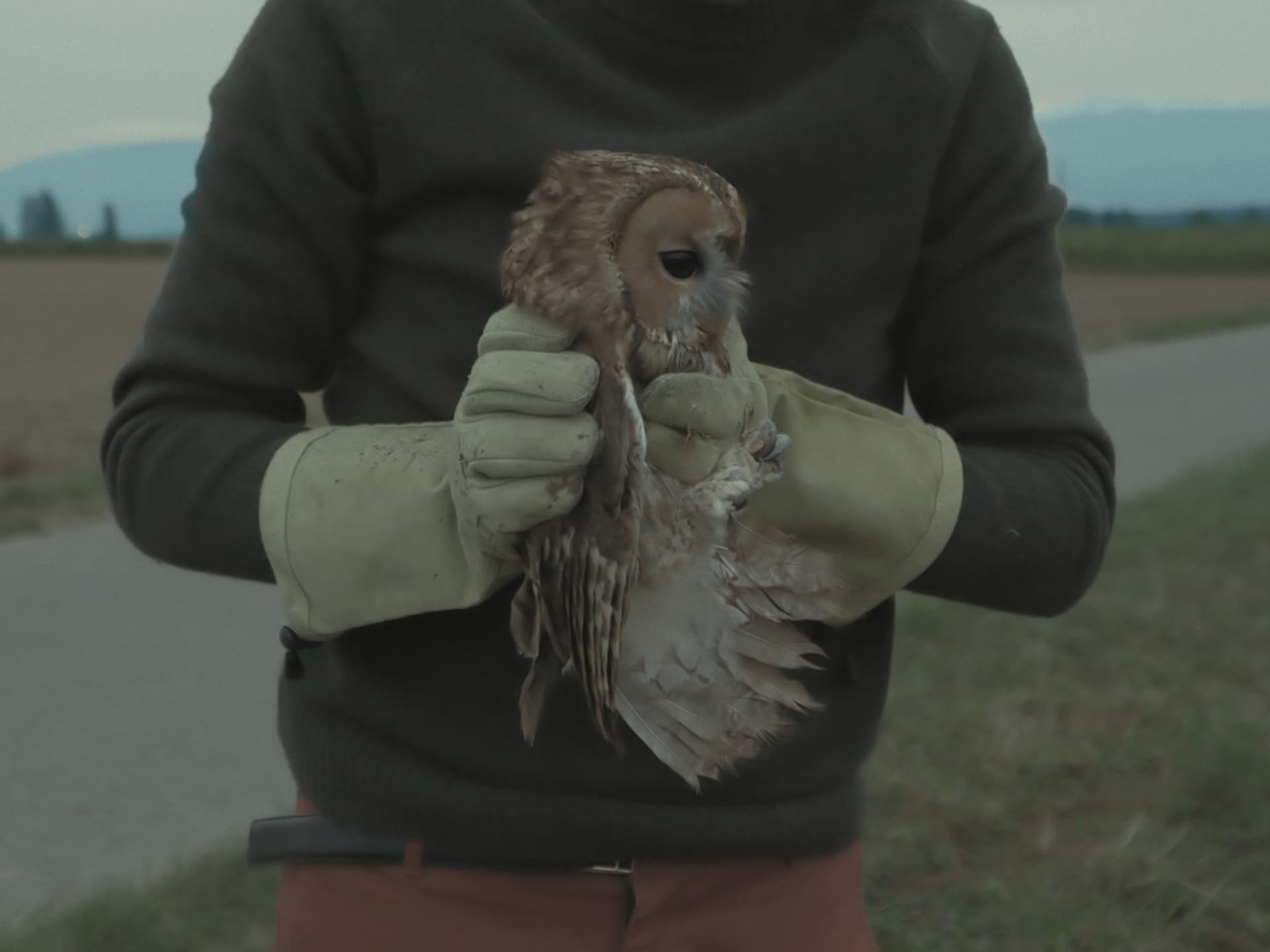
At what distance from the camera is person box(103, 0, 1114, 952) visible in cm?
108

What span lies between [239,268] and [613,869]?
1.92 feet

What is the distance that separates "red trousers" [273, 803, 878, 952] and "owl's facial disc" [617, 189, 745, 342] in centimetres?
55

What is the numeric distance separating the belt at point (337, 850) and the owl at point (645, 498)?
0.28 meters

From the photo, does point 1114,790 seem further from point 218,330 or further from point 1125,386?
point 1125,386

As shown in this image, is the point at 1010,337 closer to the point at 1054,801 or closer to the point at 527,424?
the point at 527,424

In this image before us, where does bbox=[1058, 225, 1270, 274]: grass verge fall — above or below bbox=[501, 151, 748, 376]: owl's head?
below

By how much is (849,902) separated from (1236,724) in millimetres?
1889

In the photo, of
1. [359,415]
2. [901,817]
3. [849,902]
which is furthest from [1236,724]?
[359,415]

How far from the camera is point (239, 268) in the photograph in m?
1.10

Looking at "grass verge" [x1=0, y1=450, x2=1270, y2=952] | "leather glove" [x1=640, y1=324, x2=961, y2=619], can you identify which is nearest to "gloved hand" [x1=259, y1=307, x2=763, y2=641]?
"leather glove" [x1=640, y1=324, x2=961, y2=619]

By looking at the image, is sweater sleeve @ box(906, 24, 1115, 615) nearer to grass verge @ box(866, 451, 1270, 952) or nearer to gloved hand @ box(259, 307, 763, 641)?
gloved hand @ box(259, 307, 763, 641)

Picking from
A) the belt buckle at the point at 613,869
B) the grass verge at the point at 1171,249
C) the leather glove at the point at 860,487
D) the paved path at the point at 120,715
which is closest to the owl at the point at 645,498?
the leather glove at the point at 860,487

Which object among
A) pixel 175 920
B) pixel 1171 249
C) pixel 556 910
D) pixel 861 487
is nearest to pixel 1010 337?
pixel 861 487

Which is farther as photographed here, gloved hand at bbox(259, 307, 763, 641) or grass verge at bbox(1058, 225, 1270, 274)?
grass verge at bbox(1058, 225, 1270, 274)
